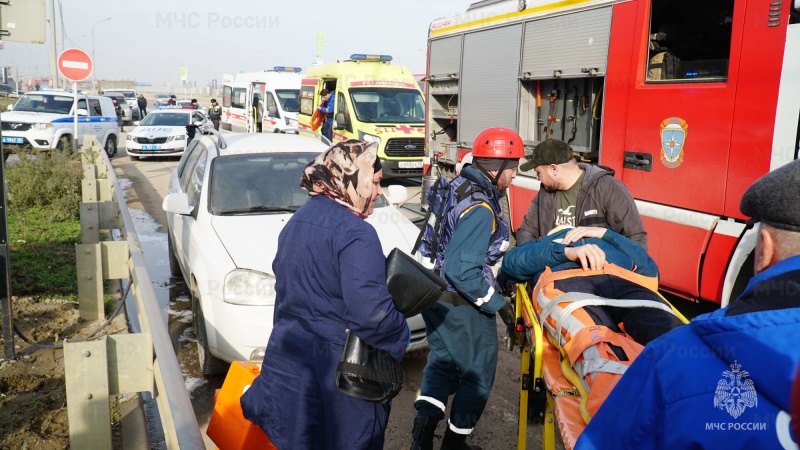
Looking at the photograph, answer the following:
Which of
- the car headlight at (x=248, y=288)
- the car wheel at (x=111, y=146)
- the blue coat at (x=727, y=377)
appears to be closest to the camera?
the blue coat at (x=727, y=377)

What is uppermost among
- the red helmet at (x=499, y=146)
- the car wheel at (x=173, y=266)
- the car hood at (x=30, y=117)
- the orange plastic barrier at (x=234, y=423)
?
the red helmet at (x=499, y=146)

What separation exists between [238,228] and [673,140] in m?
3.55

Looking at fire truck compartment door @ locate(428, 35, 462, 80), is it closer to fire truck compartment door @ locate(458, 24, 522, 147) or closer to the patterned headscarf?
fire truck compartment door @ locate(458, 24, 522, 147)

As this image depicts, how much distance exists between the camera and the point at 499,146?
3547 millimetres

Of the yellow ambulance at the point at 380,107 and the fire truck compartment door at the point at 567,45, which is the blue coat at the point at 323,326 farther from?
the yellow ambulance at the point at 380,107

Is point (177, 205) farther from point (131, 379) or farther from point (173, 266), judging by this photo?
point (131, 379)

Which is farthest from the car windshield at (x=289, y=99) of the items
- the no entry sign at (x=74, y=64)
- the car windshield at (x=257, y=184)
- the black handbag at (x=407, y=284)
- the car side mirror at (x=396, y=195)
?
the black handbag at (x=407, y=284)

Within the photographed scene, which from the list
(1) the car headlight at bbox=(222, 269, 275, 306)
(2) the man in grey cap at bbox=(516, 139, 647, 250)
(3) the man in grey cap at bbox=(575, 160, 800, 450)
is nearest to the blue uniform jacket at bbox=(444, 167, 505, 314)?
(2) the man in grey cap at bbox=(516, 139, 647, 250)

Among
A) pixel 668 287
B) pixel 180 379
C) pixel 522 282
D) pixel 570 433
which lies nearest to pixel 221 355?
pixel 522 282

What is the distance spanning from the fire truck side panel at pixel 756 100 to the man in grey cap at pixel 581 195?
1.11 meters

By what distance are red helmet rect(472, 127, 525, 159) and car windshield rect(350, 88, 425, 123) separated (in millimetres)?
11434

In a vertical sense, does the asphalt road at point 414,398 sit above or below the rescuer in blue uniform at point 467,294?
below

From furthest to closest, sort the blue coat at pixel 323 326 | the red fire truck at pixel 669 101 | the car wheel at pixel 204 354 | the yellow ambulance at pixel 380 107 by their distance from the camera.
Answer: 1. the yellow ambulance at pixel 380 107
2. the car wheel at pixel 204 354
3. the red fire truck at pixel 669 101
4. the blue coat at pixel 323 326

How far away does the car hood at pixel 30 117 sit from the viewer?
17312 mm
